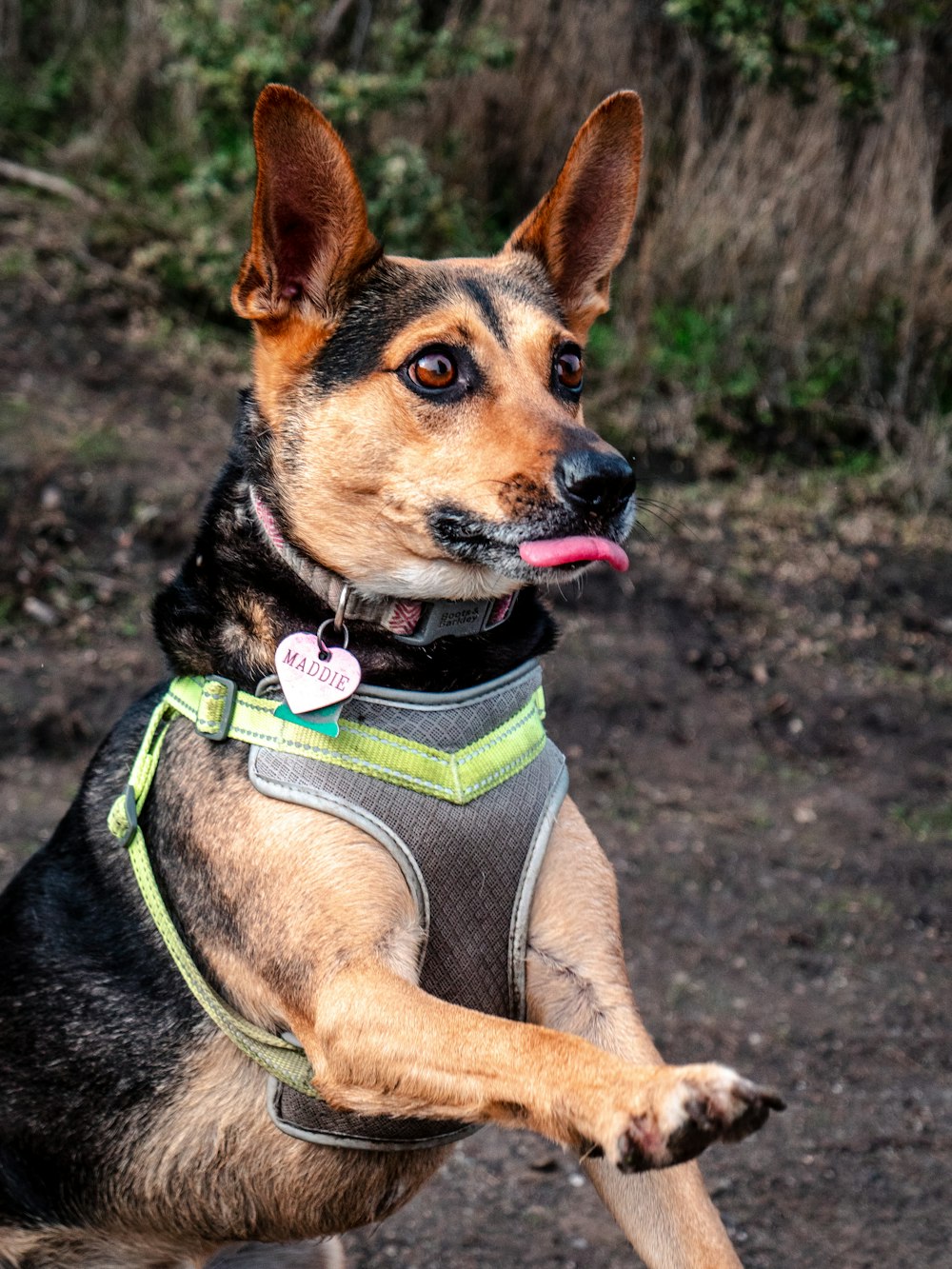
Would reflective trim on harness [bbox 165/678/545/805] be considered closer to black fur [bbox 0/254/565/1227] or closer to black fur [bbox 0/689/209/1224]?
black fur [bbox 0/254/565/1227]

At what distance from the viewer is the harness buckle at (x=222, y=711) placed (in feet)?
8.29

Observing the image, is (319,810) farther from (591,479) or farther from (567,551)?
(591,479)

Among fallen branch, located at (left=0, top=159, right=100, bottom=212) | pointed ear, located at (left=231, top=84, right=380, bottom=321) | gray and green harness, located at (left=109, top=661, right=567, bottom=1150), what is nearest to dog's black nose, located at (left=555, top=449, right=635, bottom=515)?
gray and green harness, located at (left=109, top=661, right=567, bottom=1150)

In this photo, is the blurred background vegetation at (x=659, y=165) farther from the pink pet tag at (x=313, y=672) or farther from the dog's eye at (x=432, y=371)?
the pink pet tag at (x=313, y=672)

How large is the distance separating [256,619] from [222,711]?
A: 0.22 metres

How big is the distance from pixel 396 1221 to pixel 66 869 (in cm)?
163

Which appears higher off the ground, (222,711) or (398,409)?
(398,409)

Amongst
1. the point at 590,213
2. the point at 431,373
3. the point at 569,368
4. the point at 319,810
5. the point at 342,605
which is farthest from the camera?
the point at 590,213

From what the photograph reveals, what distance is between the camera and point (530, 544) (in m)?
2.52

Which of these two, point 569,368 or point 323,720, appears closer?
point 323,720

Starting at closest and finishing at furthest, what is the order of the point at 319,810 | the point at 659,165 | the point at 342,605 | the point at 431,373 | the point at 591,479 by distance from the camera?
the point at 319,810 < the point at 591,479 < the point at 342,605 < the point at 431,373 < the point at 659,165

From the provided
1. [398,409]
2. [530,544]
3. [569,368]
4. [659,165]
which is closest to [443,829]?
[530,544]

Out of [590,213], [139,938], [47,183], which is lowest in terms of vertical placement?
[47,183]

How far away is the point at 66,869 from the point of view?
2.79 m
